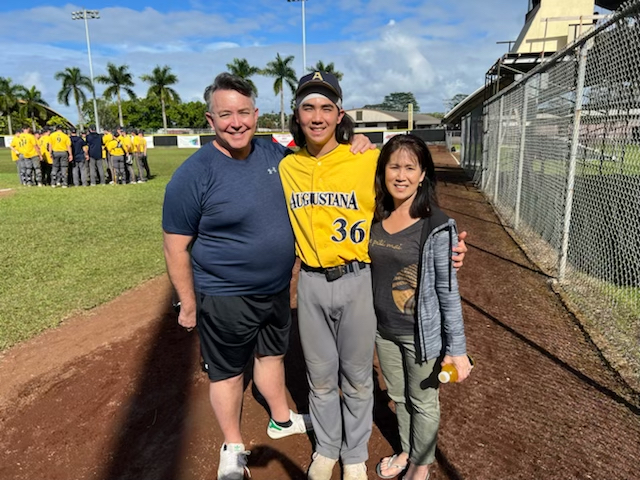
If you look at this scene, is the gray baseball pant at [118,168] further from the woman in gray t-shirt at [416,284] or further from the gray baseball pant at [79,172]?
the woman in gray t-shirt at [416,284]

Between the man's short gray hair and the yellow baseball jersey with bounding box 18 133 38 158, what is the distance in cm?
1561

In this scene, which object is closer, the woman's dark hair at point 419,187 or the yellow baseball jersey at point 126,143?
the woman's dark hair at point 419,187

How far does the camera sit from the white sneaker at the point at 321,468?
2.43 m

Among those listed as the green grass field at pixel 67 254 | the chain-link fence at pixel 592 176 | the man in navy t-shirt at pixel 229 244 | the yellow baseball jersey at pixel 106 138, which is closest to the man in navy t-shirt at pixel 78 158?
the yellow baseball jersey at pixel 106 138

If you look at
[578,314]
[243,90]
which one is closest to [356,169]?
[243,90]

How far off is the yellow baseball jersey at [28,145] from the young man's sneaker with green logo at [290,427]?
1578 cm

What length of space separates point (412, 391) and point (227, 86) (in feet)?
6.12

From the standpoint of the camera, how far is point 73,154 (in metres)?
14.8

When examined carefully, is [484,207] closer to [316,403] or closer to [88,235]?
[88,235]

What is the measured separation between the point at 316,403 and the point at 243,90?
175cm

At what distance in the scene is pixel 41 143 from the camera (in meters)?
14.8

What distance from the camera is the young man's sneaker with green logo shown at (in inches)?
111

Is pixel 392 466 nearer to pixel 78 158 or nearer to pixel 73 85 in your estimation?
pixel 78 158

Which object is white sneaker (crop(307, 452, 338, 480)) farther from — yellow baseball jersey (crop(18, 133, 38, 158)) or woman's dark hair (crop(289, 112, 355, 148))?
yellow baseball jersey (crop(18, 133, 38, 158))
